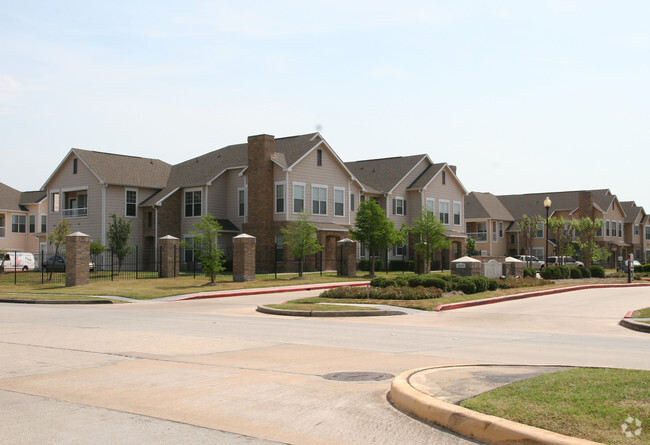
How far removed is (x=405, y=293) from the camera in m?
25.7

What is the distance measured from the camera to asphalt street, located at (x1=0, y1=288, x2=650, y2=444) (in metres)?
6.87

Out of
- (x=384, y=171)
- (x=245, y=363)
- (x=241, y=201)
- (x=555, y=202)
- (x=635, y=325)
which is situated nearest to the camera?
(x=245, y=363)

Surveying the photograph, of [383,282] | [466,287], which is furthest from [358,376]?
[466,287]

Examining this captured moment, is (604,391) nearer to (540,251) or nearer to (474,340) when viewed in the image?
(474,340)

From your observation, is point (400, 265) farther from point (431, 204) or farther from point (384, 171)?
point (384, 171)

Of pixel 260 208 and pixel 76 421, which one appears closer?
pixel 76 421

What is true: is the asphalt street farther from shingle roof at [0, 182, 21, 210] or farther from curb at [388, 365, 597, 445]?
shingle roof at [0, 182, 21, 210]

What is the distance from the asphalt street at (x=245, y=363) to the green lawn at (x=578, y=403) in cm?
73

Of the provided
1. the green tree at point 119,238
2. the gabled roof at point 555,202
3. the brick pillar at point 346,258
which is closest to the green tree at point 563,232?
the gabled roof at point 555,202

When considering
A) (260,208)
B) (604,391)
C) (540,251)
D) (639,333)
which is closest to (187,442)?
(604,391)

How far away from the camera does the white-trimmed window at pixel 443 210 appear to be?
59.4 metres

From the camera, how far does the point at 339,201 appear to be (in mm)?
49875

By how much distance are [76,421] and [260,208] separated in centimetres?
3913

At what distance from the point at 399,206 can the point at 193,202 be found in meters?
17.8
